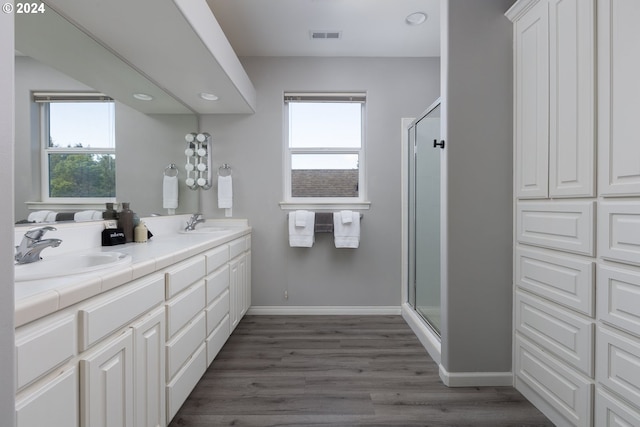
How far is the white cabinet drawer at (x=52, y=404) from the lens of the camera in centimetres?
67

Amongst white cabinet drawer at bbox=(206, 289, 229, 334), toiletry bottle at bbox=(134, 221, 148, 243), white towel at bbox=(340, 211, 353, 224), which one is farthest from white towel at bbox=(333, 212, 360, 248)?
toiletry bottle at bbox=(134, 221, 148, 243)

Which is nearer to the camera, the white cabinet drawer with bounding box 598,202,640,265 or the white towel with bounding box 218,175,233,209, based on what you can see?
the white cabinet drawer with bounding box 598,202,640,265

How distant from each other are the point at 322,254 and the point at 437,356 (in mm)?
1325

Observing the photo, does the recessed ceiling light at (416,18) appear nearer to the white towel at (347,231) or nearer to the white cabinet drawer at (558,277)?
the white towel at (347,231)

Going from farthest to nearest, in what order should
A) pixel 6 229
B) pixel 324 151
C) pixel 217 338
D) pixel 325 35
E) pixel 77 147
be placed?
pixel 324 151
pixel 325 35
pixel 217 338
pixel 77 147
pixel 6 229

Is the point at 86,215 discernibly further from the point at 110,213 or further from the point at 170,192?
the point at 170,192

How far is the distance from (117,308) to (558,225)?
5.88 feet

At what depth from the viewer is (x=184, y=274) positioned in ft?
4.80

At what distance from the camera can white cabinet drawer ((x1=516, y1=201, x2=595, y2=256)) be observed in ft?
4.14

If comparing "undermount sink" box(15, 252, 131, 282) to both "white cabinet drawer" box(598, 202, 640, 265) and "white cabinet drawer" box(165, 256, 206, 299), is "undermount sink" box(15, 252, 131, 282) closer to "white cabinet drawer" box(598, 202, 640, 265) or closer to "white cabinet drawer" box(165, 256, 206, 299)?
"white cabinet drawer" box(165, 256, 206, 299)

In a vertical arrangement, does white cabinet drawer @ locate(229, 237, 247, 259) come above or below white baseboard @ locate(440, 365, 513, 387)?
above

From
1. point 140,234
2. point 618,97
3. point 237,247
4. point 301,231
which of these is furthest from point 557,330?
point 140,234

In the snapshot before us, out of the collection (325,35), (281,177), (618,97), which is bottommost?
(281,177)

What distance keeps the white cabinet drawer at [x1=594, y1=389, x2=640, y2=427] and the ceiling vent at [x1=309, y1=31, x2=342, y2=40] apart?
272 cm
